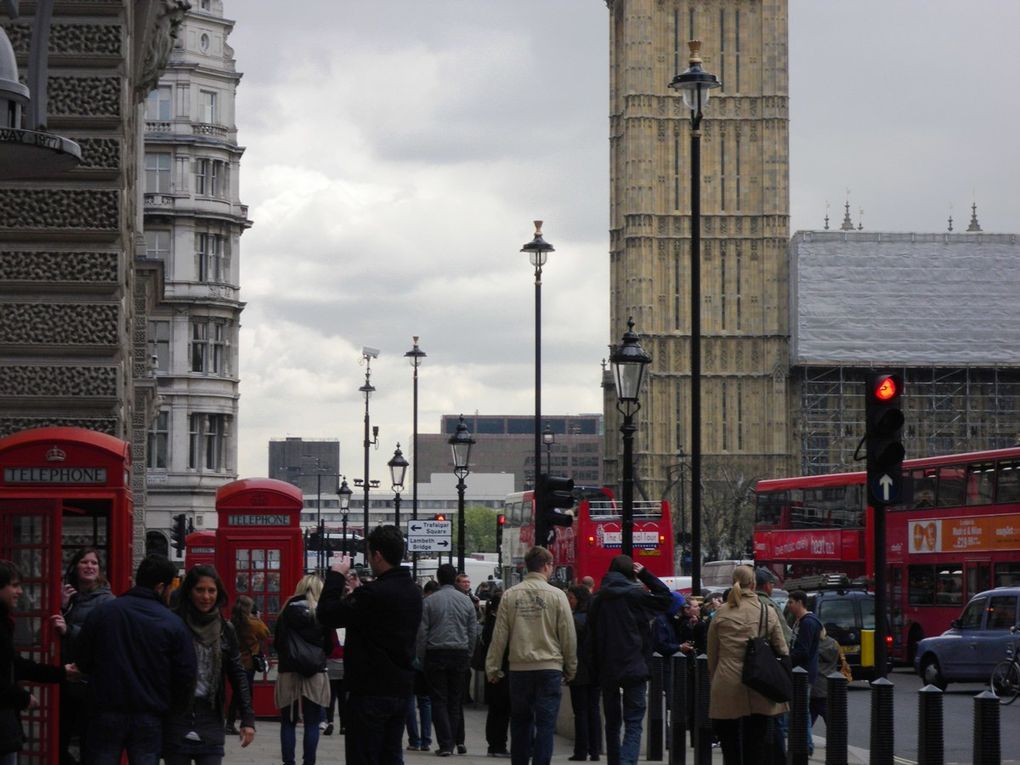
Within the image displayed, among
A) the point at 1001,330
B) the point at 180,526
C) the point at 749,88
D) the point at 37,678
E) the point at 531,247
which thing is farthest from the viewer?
the point at 749,88

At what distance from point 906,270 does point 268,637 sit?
89662 mm

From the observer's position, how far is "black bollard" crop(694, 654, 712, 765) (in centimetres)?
1469

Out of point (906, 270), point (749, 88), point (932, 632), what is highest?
point (749, 88)

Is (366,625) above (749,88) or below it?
below

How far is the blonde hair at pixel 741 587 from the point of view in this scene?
484 inches

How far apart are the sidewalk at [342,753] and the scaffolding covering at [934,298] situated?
8771 cm

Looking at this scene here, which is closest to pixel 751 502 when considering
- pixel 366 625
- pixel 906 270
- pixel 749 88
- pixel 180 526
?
pixel 906 270

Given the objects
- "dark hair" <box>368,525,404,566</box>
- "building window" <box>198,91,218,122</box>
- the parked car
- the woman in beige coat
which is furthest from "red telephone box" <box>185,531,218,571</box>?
"dark hair" <box>368,525,404,566</box>

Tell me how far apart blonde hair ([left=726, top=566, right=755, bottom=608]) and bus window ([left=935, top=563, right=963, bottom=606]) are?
854 inches

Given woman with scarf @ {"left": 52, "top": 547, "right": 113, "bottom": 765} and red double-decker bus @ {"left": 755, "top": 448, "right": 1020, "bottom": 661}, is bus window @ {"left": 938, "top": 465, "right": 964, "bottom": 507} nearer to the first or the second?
red double-decker bus @ {"left": 755, "top": 448, "right": 1020, "bottom": 661}

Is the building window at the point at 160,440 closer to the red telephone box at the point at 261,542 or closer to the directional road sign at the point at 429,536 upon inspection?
the directional road sign at the point at 429,536

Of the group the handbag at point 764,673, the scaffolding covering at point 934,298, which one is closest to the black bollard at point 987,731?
the handbag at point 764,673

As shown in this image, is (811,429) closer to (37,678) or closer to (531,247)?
(531,247)

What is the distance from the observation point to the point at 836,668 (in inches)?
732
